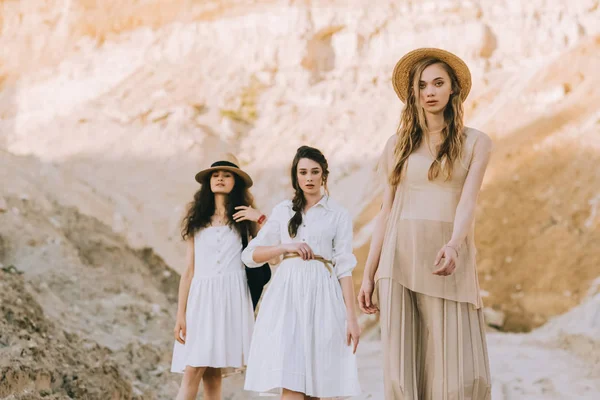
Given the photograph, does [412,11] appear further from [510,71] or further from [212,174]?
[212,174]

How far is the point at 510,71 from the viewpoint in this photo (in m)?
19.1

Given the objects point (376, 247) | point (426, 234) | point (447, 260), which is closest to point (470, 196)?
point (426, 234)

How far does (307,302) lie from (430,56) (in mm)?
1578

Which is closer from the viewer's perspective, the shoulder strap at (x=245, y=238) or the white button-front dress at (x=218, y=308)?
the white button-front dress at (x=218, y=308)

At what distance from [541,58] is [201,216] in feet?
48.6

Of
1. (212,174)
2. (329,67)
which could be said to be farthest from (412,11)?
(212,174)

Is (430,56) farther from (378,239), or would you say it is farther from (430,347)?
(430,347)

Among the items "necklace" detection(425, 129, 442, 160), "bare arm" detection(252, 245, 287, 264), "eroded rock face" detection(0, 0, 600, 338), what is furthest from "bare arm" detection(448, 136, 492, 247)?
"eroded rock face" detection(0, 0, 600, 338)

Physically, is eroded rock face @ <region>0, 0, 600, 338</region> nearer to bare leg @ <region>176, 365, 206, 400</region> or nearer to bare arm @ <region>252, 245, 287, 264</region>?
bare leg @ <region>176, 365, 206, 400</region>

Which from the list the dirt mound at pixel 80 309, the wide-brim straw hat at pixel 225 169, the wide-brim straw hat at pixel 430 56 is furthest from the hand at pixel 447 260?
the dirt mound at pixel 80 309

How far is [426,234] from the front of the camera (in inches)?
142

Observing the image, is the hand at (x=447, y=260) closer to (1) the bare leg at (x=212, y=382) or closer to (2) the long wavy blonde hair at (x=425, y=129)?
(2) the long wavy blonde hair at (x=425, y=129)

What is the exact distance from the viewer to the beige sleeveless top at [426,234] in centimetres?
354

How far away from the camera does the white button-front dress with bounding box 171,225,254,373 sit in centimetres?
576
